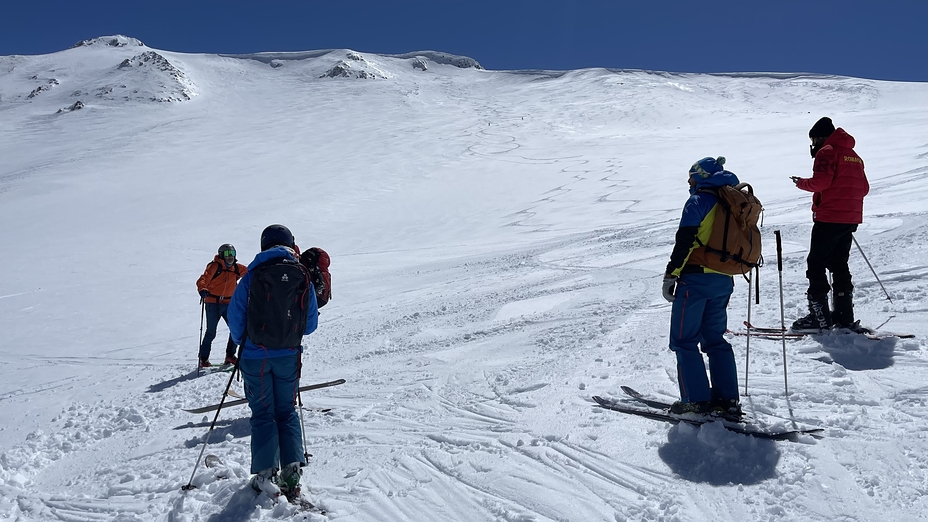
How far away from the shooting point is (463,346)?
740 centimetres

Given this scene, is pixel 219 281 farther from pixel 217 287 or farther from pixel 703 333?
pixel 703 333

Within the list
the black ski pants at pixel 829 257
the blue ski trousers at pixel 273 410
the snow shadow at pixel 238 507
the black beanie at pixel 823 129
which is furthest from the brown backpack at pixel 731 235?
the snow shadow at pixel 238 507

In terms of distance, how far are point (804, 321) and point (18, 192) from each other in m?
33.3

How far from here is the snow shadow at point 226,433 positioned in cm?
511

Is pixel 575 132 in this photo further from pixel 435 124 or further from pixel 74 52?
pixel 74 52

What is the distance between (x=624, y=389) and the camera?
5.04m

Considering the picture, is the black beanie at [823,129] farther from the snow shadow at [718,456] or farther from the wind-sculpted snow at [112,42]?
the wind-sculpted snow at [112,42]

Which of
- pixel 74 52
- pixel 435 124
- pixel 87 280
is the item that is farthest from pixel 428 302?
pixel 74 52

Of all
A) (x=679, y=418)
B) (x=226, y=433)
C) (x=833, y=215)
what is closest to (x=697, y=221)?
(x=679, y=418)

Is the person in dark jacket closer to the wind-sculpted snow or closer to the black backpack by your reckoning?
the black backpack

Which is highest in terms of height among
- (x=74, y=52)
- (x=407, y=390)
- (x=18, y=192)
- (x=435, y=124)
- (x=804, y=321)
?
(x=74, y=52)

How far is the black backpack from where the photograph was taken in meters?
3.63

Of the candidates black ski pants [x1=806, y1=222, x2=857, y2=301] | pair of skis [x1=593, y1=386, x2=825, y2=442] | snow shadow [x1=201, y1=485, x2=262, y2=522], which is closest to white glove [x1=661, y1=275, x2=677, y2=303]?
pair of skis [x1=593, y1=386, x2=825, y2=442]

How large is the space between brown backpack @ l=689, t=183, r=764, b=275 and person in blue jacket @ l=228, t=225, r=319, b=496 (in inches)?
104
